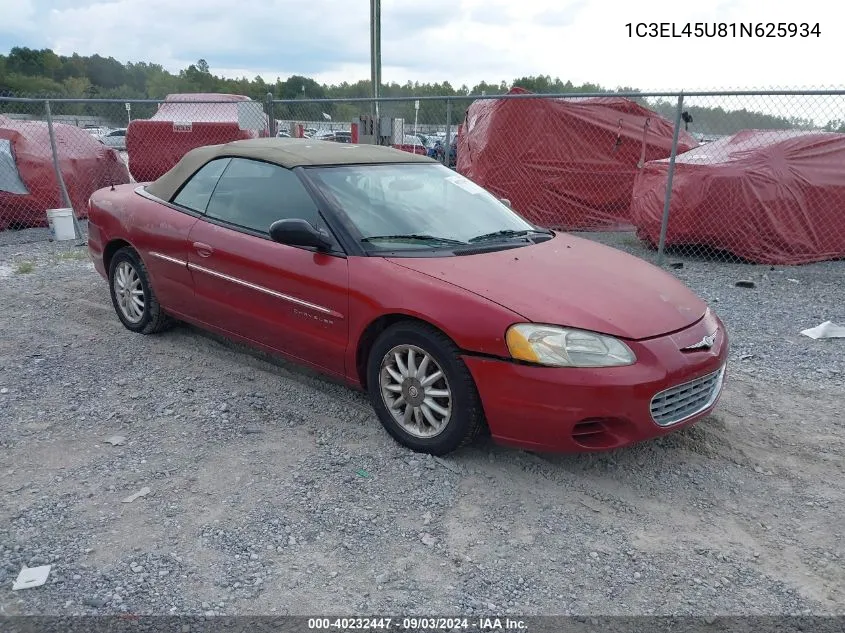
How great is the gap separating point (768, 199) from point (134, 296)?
7003 millimetres

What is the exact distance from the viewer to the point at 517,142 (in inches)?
419

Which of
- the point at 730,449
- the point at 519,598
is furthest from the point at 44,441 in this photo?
the point at 730,449

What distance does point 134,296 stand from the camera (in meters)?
5.22

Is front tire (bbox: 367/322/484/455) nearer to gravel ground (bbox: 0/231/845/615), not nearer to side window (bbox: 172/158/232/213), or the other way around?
gravel ground (bbox: 0/231/845/615)

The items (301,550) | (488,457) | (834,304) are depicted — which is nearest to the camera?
(301,550)

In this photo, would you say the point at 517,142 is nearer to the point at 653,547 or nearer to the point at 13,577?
the point at 653,547

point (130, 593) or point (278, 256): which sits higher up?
point (278, 256)

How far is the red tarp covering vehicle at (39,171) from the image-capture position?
9773 mm

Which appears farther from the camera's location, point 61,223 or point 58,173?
point 58,173

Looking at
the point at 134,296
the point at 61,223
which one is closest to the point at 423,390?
the point at 134,296

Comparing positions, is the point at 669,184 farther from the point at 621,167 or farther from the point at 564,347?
the point at 564,347

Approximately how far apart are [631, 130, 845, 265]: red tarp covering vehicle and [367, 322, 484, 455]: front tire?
20.1 ft

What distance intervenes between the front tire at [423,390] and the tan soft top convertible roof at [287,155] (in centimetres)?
139

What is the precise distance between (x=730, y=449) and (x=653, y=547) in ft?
3.70
